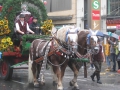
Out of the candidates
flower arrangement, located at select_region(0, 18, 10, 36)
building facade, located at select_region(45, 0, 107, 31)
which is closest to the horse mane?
flower arrangement, located at select_region(0, 18, 10, 36)

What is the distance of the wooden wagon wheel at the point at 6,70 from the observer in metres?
11.0

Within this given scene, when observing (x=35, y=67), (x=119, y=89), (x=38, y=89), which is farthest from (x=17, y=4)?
(x=119, y=89)

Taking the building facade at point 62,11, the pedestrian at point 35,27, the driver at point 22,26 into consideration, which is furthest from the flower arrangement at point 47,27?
the building facade at point 62,11

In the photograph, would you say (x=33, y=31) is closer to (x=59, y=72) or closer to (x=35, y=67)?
(x=35, y=67)

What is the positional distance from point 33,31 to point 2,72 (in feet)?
6.32

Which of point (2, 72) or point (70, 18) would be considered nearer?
point (2, 72)

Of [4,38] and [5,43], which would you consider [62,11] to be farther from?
[5,43]

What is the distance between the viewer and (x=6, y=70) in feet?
36.6

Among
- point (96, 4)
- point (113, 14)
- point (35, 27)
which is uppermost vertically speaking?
point (96, 4)

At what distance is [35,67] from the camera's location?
10.1 metres

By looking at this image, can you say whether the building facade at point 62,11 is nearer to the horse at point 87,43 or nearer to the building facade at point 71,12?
the building facade at point 71,12

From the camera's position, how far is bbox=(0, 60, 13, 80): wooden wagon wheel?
11002 millimetres

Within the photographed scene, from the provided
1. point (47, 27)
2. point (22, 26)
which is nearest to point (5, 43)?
point (22, 26)

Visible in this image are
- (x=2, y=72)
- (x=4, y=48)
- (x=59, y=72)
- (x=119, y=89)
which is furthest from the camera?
(x=2, y=72)
